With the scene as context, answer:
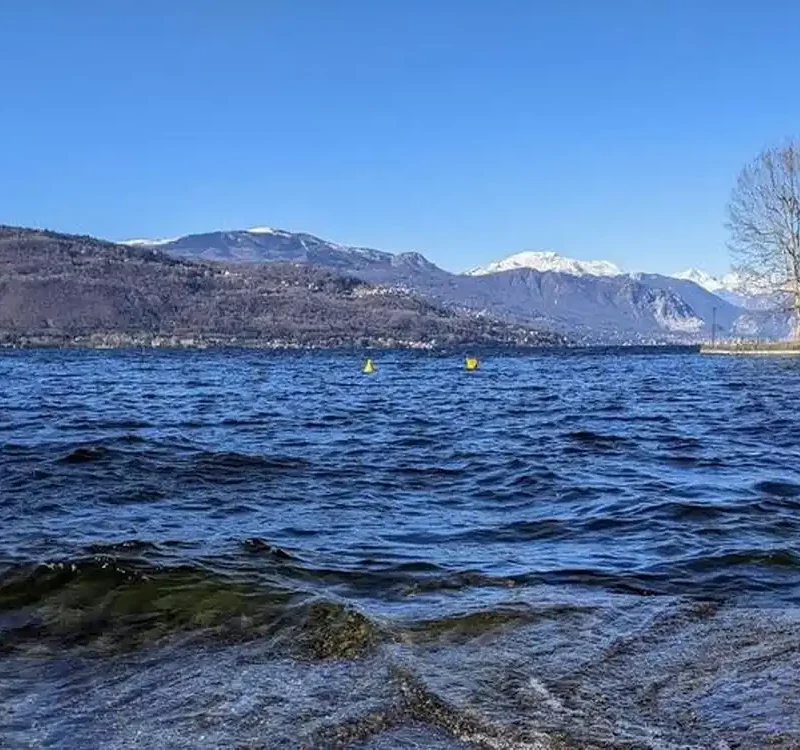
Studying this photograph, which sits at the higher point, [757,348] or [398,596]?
[757,348]

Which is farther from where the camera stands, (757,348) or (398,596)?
(757,348)

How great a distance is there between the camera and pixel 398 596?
8.10 m

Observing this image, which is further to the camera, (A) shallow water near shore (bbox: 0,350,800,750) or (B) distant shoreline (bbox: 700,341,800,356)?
(B) distant shoreline (bbox: 700,341,800,356)

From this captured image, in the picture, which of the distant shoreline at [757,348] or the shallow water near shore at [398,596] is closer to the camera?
the shallow water near shore at [398,596]

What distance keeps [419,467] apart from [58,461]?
651cm

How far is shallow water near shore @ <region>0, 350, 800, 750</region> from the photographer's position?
202 inches

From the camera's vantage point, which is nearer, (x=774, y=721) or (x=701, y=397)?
(x=774, y=721)

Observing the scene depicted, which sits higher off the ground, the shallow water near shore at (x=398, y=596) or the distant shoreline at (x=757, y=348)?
the distant shoreline at (x=757, y=348)

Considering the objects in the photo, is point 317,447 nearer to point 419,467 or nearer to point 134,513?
point 419,467

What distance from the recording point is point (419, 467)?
54.0ft

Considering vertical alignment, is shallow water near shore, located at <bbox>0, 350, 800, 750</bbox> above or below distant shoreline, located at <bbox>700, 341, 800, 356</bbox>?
below

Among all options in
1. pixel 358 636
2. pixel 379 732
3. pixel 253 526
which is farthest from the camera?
pixel 253 526

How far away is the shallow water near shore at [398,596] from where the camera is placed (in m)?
5.14

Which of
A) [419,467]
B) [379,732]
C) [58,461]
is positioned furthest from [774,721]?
[58,461]
